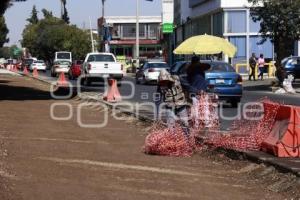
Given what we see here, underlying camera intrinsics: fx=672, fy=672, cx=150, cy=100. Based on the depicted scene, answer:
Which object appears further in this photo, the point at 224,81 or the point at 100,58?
the point at 100,58

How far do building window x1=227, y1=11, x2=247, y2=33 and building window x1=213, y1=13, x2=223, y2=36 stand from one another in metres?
1.39

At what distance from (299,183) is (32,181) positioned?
3.45 metres

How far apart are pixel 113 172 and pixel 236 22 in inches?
1788

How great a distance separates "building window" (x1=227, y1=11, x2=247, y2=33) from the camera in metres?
53.7

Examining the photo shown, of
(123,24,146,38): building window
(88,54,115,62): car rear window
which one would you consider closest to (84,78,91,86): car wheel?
(88,54,115,62): car rear window

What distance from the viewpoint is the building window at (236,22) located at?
5369cm

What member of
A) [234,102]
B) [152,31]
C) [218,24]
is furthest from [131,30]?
[234,102]

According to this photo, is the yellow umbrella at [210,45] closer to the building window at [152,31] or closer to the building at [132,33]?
the building at [132,33]

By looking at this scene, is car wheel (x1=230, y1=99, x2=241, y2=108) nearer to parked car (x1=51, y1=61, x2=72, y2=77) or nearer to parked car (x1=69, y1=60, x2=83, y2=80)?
parked car (x1=69, y1=60, x2=83, y2=80)

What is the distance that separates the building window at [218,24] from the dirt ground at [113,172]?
41.6m

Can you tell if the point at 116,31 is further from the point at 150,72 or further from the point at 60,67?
the point at 150,72

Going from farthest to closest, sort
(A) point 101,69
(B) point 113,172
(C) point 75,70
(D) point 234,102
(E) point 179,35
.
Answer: (E) point 179,35
(C) point 75,70
(A) point 101,69
(D) point 234,102
(B) point 113,172

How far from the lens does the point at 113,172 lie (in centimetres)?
971

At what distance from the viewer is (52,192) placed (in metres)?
8.14
